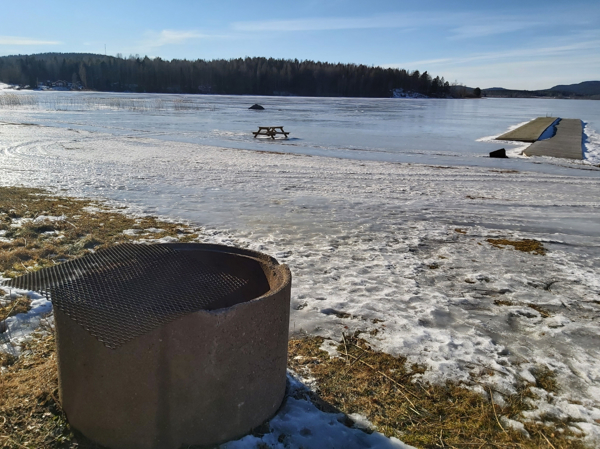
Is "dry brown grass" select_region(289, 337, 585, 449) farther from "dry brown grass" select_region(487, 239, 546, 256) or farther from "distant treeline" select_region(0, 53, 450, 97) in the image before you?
"distant treeline" select_region(0, 53, 450, 97)

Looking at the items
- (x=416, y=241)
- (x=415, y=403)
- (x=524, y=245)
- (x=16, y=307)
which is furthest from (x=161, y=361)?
(x=524, y=245)

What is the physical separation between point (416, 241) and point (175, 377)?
470 centimetres

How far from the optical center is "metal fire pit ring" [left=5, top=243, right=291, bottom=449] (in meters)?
2.20

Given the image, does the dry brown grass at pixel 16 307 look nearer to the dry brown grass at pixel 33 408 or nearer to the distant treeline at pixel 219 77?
the dry brown grass at pixel 33 408

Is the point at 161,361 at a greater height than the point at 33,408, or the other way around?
the point at 161,361

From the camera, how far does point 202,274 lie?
108 inches

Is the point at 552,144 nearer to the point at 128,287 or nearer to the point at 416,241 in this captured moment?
the point at 416,241

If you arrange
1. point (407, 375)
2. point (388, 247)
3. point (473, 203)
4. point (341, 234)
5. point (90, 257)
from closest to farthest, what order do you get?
point (90, 257)
point (407, 375)
point (388, 247)
point (341, 234)
point (473, 203)

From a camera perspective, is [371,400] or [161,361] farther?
[371,400]

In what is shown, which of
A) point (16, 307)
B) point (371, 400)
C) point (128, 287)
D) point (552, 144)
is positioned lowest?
point (371, 400)

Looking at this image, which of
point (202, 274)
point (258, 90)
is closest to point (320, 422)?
point (202, 274)

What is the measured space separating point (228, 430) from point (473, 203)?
772cm

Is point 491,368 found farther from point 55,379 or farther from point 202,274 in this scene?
point 55,379

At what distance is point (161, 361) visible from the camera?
2211 mm
